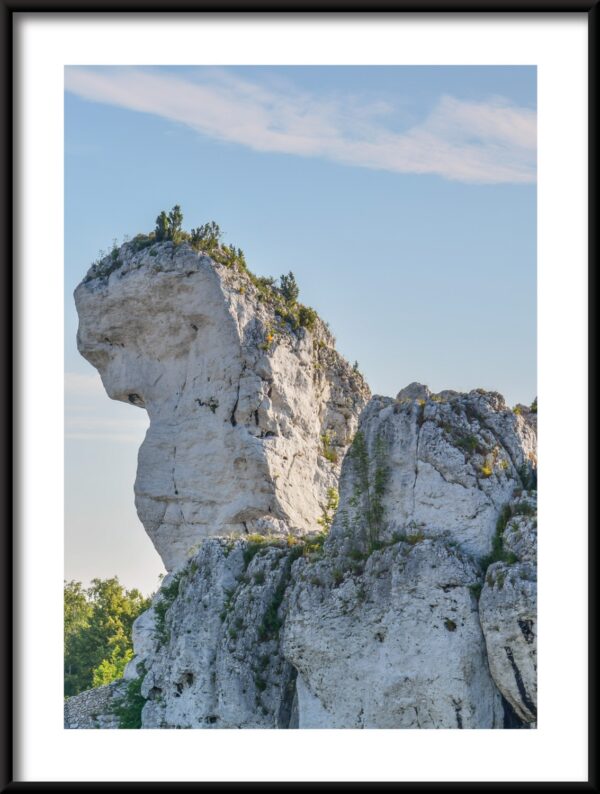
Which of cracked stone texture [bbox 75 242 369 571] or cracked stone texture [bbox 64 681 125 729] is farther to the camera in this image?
cracked stone texture [bbox 75 242 369 571]

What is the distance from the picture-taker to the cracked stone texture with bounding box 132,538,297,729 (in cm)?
3014

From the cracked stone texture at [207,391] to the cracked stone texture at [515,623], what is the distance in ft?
52.5

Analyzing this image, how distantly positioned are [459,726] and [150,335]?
2198 centimetres

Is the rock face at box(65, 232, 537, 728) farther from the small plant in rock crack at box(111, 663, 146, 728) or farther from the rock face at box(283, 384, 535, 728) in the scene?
the small plant in rock crack at box(111, 663, 146, 728)

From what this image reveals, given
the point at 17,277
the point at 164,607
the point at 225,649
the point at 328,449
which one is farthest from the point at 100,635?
the point at 17,277

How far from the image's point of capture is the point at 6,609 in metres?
17.8

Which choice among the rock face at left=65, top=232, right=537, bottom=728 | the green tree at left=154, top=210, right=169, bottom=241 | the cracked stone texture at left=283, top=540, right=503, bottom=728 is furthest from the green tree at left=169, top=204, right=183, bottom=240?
the cracked stone texture at left=283, top=540, right=503, bottom=728

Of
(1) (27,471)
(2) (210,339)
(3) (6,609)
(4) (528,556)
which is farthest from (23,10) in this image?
(2) (210,339)

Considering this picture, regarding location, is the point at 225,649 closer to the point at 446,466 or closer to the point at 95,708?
the point at 95,708

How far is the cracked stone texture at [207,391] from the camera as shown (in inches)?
1703

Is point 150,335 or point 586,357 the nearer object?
point 586,357

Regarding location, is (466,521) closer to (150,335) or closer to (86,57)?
(86,57)

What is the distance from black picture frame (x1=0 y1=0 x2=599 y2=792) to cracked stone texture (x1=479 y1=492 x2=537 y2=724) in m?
7.17

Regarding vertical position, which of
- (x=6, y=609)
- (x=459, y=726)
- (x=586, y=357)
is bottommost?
(x=459, y=726)
